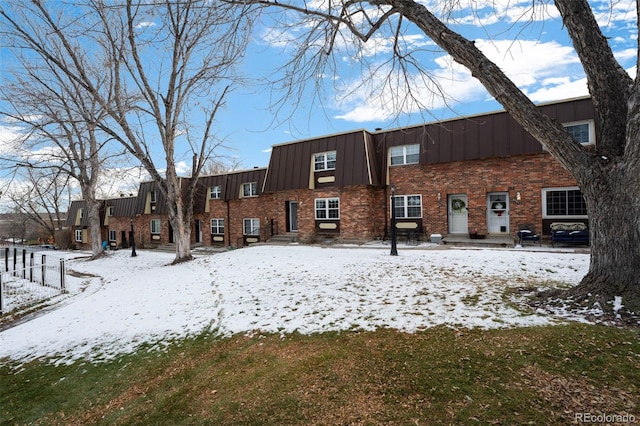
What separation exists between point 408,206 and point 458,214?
2.51 m

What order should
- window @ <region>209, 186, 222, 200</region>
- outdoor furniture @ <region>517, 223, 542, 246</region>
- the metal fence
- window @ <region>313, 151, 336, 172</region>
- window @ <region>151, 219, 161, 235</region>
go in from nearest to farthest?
1. the metal fence
2. outdoor furniture @ <region>517, 223, 542, 246</region>
3. window @ <region>313, 151, 336, 172</region>
4. window @ <region>209, 186, 222, 200</region>
5. window @ <region>151, 219, 161, 235</region>

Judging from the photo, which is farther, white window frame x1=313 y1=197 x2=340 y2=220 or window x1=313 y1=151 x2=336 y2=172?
window x1=313 y1=151 x2=336 y2=172

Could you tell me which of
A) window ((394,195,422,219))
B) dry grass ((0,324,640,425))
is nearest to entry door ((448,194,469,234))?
window ((394,195,422,219))

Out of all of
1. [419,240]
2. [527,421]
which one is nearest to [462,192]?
[419,240]

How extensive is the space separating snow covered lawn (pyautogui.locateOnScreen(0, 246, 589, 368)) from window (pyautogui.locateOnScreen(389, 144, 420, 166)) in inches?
275

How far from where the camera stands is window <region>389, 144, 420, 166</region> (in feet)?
54.1

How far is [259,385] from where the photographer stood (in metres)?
3.65

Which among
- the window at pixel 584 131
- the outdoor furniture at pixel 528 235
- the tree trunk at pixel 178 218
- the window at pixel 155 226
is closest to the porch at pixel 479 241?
the outdoor furniture at pixel 528 235

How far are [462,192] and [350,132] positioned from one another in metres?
6.70

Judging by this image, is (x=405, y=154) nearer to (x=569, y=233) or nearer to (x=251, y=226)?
(x=569, y=233)

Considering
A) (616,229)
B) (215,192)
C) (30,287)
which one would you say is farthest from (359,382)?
(215,192)

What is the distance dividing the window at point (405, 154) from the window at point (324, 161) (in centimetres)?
334

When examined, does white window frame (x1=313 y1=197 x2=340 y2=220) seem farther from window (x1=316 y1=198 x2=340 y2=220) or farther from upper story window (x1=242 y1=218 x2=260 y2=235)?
upper story window (x1=242 y1=218 x2=260 y2=235)

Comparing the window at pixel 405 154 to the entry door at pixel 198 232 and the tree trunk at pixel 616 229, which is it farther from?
the entry door at pixel 198 232
